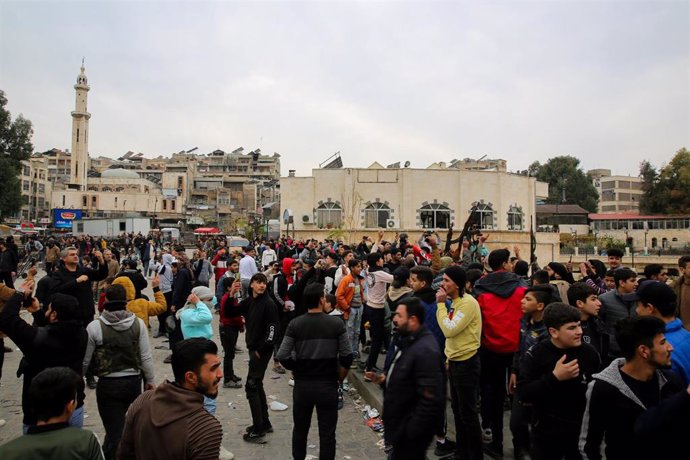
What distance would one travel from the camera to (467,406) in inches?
178

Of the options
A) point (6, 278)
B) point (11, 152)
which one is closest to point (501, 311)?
point (6, 278)

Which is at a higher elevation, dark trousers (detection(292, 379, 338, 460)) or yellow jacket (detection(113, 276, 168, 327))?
yellow jacket (detection(113, 276, 168, 327))

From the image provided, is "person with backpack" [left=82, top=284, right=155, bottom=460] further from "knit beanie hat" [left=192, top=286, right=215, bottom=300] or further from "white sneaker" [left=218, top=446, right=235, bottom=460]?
"knit beanie hat" [left=192, top=286, right=215, bottom=300]

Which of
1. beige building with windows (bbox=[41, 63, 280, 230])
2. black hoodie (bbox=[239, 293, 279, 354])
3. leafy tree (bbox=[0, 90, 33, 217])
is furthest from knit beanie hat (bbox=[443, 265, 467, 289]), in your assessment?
beige building with windows (bbox=[41, 63, 280, 230])

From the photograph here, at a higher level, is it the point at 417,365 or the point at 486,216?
the point at 486,216

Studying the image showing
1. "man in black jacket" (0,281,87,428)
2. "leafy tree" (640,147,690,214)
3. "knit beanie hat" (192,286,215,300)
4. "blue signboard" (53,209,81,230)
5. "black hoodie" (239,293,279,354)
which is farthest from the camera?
"blue signboard" (53,209,81,230)

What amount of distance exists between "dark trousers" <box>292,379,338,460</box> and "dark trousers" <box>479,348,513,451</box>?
1.70 metres

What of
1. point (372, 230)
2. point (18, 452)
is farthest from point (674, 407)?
point (372, 230)

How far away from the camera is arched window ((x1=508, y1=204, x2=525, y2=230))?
34.9 meters

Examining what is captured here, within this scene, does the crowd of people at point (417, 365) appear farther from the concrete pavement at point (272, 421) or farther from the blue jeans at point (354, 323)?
the blue jeans at point (354, 323)

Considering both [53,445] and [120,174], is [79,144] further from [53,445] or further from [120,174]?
[53,445]

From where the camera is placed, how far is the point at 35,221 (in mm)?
67312

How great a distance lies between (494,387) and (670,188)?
2293 inches

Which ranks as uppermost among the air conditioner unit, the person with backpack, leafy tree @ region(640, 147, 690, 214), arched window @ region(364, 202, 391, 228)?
leafy tree @ region(640, 147, 690, 214)
